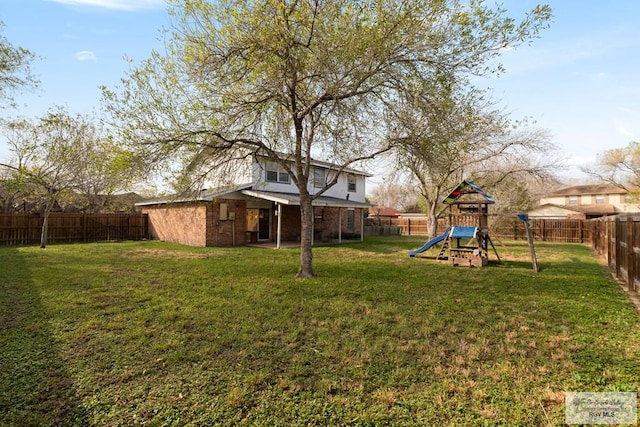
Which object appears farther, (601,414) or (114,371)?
(114,371)

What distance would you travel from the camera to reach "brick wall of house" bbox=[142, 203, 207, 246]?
16.5 metres

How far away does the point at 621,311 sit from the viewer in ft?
19.3

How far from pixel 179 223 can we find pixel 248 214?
152 inches

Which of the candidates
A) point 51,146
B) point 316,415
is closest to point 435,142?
point 316,415

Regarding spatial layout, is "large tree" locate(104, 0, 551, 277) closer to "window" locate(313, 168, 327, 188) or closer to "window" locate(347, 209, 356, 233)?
"window" locate(313, 168, 327, 188)

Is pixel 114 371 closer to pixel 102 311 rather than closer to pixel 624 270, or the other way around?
pixel 102 311

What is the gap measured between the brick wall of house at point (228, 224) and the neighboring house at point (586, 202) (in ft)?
104

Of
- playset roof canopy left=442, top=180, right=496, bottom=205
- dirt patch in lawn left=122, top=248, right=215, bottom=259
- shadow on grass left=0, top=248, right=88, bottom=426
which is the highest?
playset roof canopy left=442, top=180, right=496, bottom=205

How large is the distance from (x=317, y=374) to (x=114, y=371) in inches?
84.1

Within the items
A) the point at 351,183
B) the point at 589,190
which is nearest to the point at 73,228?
the point at 351,183

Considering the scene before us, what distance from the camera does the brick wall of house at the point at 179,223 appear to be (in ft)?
54.1

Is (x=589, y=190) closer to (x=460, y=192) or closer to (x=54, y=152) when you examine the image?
(x=460, y=192)

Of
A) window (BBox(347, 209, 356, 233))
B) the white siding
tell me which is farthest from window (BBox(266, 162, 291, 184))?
window (BBox(347, 209, 356, 233))

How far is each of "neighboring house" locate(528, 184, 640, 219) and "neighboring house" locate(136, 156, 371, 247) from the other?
26974 mm
